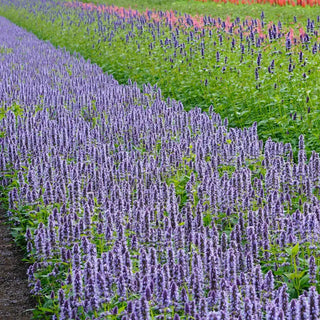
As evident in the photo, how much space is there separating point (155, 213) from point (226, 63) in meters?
5.78

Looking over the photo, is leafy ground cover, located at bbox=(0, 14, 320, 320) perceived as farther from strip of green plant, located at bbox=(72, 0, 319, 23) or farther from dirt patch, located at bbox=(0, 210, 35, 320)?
strip of green plant, located at bbox=(72, 0, 319, 23)

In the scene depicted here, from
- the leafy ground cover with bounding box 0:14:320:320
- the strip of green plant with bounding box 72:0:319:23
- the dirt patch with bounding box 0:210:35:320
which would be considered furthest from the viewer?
the strip of green plant with bounding box 72:0:319:23

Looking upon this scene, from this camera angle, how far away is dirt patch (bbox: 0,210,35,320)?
16.0 ft

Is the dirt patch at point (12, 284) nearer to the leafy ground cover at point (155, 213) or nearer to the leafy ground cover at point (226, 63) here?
the leafy ground cover at point (155, 213)

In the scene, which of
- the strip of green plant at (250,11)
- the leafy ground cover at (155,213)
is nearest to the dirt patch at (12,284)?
the leafy ground cover at (155,213)

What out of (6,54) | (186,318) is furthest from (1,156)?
(6,54)

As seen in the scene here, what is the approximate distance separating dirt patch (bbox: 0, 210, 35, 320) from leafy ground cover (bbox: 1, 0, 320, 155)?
392cm

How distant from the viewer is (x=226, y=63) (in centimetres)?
1060

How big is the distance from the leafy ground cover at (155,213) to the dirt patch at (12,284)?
0.17m

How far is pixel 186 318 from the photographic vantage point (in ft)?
11.9

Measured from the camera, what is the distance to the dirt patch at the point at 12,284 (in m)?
4.89

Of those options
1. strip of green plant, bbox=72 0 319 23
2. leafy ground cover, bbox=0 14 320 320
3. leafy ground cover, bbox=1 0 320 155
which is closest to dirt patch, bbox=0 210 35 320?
leafy ground cover, bbox=0 14 320 320

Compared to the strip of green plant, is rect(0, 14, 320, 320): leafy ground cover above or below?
below

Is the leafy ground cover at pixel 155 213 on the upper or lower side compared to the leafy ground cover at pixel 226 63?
lower
